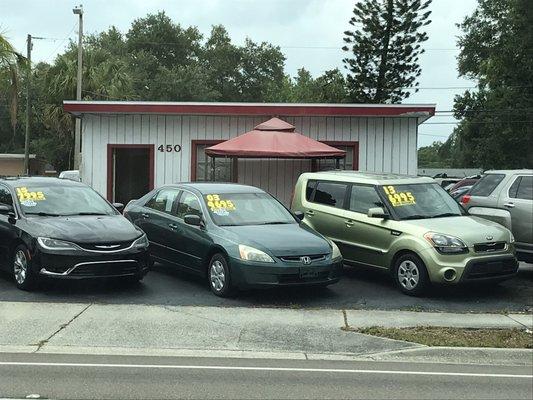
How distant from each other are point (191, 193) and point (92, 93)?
2140cm

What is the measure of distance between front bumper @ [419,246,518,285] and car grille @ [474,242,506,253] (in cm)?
6

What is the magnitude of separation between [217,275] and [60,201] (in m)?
2.89

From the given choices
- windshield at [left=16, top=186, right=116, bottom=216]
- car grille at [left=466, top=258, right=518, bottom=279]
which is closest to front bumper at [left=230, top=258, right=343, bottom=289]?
car grille at [left=466, top=258, right=518, bottom=279]

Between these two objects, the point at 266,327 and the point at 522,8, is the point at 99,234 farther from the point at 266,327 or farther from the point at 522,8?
the point at 522,8

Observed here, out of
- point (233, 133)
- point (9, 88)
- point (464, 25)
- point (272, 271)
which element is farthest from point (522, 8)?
point (272, 271)

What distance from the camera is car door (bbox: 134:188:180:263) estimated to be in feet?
33.8

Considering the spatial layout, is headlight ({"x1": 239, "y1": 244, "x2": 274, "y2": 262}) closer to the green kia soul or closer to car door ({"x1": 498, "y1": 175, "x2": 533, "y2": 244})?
the green kia soul

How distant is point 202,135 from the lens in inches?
644

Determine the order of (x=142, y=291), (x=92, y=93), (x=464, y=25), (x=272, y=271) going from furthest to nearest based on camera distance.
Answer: (x=464, y=25) < (x=92, y=93) < (x=142, y=291) < (x=272, y=271)

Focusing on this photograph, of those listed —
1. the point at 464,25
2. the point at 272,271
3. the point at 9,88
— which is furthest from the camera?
the point at 464,25

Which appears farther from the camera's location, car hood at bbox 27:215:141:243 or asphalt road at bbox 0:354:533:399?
car hood at bbox 27:215:141:243

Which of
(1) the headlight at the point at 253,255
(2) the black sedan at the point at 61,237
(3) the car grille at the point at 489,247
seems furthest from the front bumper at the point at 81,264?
(3) the car grille at the point at 489,247

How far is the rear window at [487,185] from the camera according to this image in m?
11.1

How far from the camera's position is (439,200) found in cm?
1051
